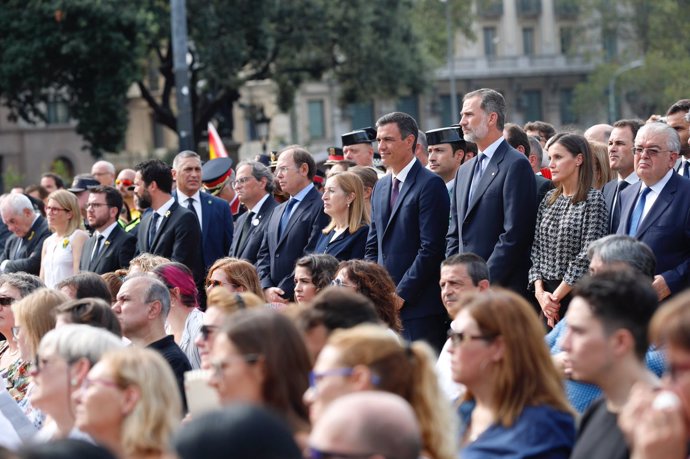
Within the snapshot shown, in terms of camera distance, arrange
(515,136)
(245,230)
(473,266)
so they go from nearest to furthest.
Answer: (473,266)
(515,136)
(245,230)

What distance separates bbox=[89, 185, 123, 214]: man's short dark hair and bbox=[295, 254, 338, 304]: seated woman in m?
4.27

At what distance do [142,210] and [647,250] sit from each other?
728 cm

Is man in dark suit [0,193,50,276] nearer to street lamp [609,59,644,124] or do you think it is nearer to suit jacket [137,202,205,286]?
suit jacket [137,202,205,286]

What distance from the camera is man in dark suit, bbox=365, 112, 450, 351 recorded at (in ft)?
31.2

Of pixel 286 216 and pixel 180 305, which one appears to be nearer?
pixel 180 305

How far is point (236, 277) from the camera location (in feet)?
29.9

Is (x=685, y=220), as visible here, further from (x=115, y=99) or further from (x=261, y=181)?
(x=115, y=99)

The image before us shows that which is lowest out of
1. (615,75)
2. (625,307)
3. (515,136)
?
(625,307)

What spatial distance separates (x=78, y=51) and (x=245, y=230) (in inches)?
789

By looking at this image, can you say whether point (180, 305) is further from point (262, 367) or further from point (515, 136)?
point (262, 367)

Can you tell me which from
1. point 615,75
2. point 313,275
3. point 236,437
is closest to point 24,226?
point 313,275

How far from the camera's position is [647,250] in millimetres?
6992

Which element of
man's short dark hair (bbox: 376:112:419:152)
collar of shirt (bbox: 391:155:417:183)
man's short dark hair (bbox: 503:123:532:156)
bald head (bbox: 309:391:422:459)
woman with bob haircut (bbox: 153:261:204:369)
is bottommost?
woman with bob haircut (bbox: 153:261:204:369)

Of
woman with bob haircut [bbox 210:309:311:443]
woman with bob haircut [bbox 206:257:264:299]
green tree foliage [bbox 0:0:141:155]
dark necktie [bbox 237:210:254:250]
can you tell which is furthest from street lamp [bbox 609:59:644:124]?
woman with bob haircut [bbox 210:309:311:443]
